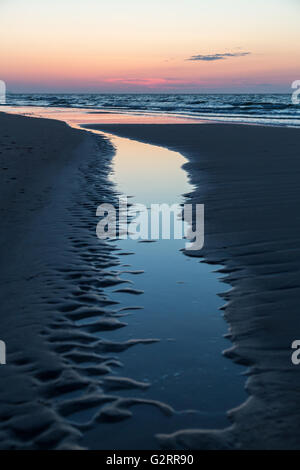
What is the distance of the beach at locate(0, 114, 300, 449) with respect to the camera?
2.97 m

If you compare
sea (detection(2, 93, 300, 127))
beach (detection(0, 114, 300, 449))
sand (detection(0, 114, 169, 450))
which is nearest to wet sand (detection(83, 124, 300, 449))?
beach (detection(0, 114, 300, 449))

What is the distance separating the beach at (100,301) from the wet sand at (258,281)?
0.04ft

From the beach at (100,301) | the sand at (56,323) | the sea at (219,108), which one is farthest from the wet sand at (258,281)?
the sea at (219,108)

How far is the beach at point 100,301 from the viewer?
2.97 meters

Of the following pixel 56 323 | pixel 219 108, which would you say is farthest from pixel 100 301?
pixel 219 108

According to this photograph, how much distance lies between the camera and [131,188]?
11320mm

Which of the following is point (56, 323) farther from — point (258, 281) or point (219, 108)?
point (219, 108)

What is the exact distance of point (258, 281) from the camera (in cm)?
532

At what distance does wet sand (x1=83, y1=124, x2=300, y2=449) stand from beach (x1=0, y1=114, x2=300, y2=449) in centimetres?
1

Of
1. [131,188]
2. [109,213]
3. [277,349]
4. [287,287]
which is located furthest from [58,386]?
[131,188]

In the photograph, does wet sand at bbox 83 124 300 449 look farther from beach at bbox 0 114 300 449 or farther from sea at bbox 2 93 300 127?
sea at bbox 2 93 300 127

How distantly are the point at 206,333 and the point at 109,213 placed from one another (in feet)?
16.1

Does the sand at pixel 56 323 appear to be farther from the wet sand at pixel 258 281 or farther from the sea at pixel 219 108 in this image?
the sea at pixel 219 108

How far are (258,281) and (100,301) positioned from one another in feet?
6.03
